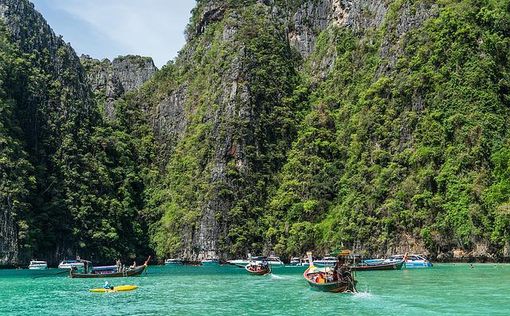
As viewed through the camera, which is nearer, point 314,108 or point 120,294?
point 120,294

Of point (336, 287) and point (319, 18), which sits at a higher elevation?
point (319, 18)

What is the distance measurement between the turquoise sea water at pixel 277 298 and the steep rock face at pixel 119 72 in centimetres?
11065

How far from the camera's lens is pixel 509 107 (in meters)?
91.6

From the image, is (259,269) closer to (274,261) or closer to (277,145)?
(274,261)

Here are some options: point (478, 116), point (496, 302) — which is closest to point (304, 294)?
point (496, 302)

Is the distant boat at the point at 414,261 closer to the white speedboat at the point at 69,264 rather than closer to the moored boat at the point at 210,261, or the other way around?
the moored boat at the point at 210,261

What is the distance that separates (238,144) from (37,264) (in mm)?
45619

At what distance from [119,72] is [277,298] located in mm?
138608

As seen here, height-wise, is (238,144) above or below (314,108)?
below

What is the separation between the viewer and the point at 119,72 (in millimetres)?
171375

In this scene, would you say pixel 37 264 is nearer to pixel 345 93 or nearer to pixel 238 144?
pixel 238 144

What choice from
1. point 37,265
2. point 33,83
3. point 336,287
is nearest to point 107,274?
point 37,265

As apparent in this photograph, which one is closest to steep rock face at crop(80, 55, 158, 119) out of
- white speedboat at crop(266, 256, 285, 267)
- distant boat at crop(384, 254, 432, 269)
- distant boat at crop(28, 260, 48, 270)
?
distant boat at crop(28, 260, 48, 270)

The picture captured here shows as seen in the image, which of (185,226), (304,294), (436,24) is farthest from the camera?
(185,226)
